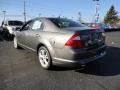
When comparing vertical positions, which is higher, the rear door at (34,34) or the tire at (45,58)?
the rear door at (34,34)

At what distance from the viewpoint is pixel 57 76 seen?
16.3 feet

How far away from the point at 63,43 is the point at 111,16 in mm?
71738

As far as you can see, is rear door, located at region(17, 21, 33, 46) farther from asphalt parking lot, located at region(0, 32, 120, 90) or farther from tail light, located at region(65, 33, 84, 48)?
tail light, located at region(65, 33, 84, 48)

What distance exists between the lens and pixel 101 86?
429 cm

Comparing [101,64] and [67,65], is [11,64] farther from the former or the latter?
[101,64]

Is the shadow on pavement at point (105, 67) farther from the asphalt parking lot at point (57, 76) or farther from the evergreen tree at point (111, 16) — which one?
the evergreen tree at point (111, 16)

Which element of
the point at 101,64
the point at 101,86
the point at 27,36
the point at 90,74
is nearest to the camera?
the point at 101,86

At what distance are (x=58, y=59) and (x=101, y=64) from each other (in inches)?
70.6

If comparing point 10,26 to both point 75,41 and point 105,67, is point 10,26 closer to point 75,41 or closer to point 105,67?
point 105,67

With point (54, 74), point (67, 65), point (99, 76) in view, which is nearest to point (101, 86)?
point (99, 76)

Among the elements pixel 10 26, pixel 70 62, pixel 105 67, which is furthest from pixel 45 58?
pixel 10 26

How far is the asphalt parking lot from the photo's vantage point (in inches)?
169

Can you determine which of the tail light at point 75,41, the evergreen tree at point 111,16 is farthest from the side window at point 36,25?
the evergreen tree at point 111,16

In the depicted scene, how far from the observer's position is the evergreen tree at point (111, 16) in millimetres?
72625
